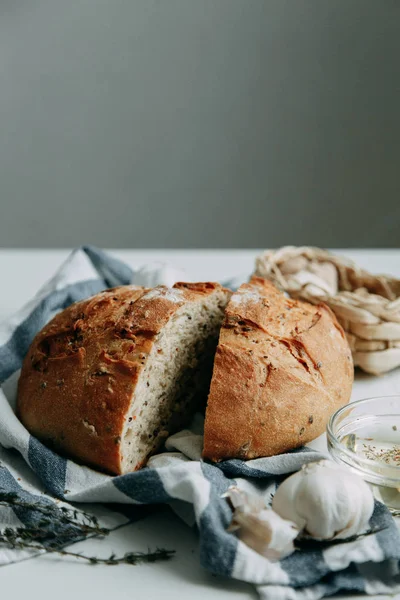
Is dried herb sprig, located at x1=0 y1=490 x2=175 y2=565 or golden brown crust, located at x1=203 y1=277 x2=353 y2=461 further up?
golden brown crust, located at x1=203 y1=277 x2=353 y2=461

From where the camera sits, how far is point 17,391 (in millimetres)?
2678

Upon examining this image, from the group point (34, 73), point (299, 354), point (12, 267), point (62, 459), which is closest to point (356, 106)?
point (34, 73)

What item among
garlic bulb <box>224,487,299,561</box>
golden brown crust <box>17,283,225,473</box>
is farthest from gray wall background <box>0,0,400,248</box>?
garlic bulb <box>224,487,299,561</box>

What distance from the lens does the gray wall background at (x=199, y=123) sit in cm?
610

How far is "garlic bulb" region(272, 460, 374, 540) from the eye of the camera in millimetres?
1910

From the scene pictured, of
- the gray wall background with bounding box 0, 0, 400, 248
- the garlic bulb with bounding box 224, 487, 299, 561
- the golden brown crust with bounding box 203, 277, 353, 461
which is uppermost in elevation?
the gray wall background with bounding box 0, 0, 400, 248

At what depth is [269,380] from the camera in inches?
93.0

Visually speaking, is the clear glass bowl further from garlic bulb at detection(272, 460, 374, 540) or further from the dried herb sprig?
the dried herb sprig

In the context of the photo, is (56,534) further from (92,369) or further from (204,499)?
(92,369)

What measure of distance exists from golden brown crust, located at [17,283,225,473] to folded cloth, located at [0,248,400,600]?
7cm

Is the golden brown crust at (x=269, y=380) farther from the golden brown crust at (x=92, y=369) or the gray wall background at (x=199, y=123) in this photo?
the gray wall background at (x=199, y=123)

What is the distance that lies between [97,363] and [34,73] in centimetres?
453

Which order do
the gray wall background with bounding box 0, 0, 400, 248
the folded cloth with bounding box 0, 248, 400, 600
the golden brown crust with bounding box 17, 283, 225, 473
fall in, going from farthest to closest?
1. the gray wall background with bounding box 0, 0, 400, 248
2. the golden brown crust with bounding box 17, 283, 225, 473
3. the folded cloth with bounding box 0, 248, 400, 600

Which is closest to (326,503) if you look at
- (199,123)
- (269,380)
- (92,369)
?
(269,380)
